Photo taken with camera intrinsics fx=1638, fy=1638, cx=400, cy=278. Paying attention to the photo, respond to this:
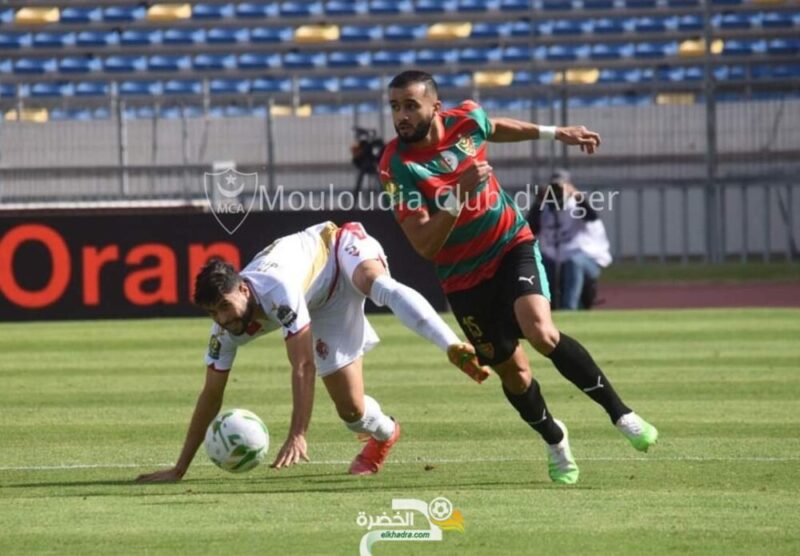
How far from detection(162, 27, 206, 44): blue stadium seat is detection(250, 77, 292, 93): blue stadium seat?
1961 mm

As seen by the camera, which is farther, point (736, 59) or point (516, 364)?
point (736, 59)

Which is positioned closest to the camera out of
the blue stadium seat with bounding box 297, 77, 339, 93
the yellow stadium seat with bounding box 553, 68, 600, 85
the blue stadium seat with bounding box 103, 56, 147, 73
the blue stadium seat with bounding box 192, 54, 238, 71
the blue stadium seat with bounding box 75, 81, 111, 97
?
the yellow stadium seat with bounding box 553, 68, 600, 85

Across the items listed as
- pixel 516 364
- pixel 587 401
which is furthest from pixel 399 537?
pixel 587 401

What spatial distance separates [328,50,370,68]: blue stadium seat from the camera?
100ft

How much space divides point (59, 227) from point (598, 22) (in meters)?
14.0

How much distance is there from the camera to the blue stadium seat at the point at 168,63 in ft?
99.7

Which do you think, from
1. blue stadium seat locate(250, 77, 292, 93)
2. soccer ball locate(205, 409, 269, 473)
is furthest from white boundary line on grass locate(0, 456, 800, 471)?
blue stadium seat locate(250, 77, 292, 93)

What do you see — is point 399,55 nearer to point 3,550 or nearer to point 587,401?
point 587,401

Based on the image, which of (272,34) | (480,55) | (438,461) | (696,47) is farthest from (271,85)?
(438,461)

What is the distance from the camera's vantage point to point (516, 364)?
28.7 feet

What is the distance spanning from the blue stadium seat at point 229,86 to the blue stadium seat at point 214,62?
0.87 meters

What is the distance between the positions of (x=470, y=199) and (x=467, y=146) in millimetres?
419

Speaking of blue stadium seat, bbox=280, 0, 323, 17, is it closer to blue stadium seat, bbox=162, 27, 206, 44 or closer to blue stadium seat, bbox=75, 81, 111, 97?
blue stadium seat, bbox=162, 27, 206, 44

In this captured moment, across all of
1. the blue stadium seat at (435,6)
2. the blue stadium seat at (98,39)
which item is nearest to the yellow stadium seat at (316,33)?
the blue stadium seat at (435,6)
